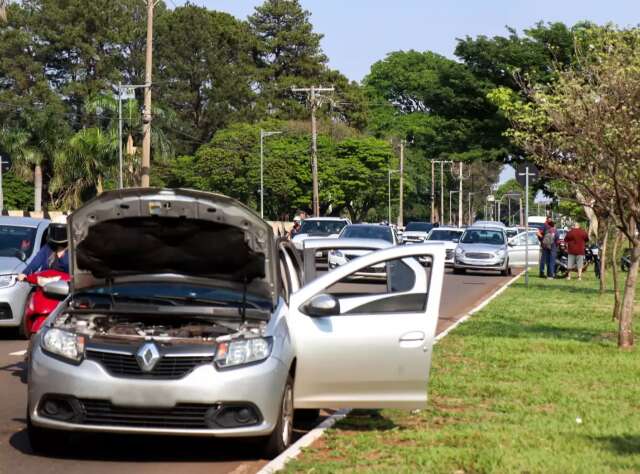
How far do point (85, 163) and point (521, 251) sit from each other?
26.1 meters

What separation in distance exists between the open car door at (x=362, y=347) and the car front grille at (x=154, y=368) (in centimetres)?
114

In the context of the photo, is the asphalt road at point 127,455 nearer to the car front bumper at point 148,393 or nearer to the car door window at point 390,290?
the car front bumper at point 148,393

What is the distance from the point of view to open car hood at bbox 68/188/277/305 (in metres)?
9.61

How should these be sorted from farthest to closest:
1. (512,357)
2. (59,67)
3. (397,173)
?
(397,173) → (59,67) → (512,357)

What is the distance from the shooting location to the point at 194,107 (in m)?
96.2

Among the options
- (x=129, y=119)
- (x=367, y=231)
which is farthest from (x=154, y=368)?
(x=129, y=119)

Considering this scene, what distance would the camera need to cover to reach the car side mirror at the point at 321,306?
31.1 ft

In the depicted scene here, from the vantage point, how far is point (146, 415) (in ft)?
27.7

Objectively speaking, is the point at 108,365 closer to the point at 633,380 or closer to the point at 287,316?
the point at 287,316

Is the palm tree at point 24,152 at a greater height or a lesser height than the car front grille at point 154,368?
greater

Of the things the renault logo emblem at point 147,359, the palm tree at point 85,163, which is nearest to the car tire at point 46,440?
the renault logo emblem at point 147,359

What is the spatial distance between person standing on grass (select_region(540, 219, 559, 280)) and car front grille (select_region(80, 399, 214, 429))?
31.4 m

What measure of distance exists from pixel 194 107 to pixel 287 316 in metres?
87.7

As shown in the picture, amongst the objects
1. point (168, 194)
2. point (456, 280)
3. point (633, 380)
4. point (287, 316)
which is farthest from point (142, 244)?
point (456, 280)
